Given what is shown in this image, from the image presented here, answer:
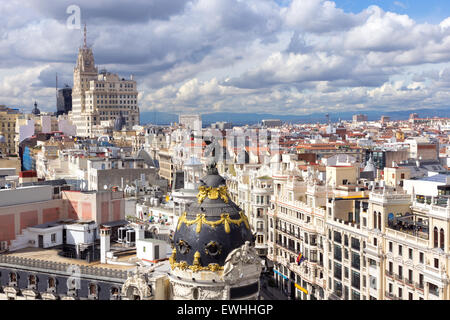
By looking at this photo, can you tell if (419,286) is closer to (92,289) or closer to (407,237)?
(407,237)

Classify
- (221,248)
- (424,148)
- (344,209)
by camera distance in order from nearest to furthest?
(221,248)
(344,209)
(424,148)

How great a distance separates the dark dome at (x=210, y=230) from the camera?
3625cm

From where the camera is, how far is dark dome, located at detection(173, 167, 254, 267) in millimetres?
36250

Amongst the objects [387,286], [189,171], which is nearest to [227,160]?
[189,171]

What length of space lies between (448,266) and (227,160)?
65.6 m

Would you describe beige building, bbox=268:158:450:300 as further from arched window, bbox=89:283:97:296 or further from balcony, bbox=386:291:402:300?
arched window, bbox=89:283:97:296

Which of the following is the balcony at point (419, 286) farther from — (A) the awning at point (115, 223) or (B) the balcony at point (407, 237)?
(A) the awning at point (115, 223)

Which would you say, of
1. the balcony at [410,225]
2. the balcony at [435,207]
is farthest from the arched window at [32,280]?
the balcony at [435,207]

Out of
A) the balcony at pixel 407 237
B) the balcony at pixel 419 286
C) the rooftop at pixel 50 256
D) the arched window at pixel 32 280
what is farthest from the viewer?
the rooftop at pixel 50 256

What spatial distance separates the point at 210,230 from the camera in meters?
36.4

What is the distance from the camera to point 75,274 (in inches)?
1871

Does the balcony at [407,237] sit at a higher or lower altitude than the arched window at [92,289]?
higher

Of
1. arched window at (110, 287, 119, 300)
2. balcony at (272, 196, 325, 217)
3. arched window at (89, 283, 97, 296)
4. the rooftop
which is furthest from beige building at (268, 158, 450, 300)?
arched window at (89, 283, 97, 296)
